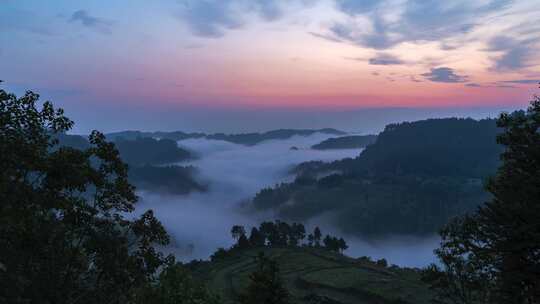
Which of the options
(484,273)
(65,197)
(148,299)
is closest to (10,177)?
(65,197)

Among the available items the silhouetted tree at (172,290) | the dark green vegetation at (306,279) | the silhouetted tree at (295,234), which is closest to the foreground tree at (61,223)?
the silhouetted tree at (172,290)

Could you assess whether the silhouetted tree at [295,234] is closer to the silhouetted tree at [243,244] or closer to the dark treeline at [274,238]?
the dark treeline at [274,238]

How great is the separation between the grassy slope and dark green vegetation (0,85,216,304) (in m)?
69.1

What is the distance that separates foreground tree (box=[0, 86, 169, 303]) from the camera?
15461mm

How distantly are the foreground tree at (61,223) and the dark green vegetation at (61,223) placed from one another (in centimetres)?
4

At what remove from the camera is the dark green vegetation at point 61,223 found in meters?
15.5

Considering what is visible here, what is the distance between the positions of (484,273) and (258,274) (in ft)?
56.5

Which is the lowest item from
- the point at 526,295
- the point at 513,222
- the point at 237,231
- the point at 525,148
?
the point at 237,231

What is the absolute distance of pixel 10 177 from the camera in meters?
15.9

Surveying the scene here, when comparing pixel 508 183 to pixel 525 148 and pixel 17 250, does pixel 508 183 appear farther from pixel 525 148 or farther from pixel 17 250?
pixel 17 250

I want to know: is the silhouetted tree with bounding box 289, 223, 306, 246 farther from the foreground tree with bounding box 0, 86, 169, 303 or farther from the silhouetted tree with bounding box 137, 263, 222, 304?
the foreground tree with bounding box 0, 86, 169, 303

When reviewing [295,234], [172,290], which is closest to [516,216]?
[172,290]

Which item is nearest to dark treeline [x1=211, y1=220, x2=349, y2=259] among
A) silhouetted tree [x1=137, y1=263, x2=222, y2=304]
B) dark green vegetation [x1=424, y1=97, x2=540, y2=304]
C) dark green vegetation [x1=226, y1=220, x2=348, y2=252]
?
dark green vegetation [x1=226, y1=220, x2=348, y2=252]

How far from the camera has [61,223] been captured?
17266 millimetres
